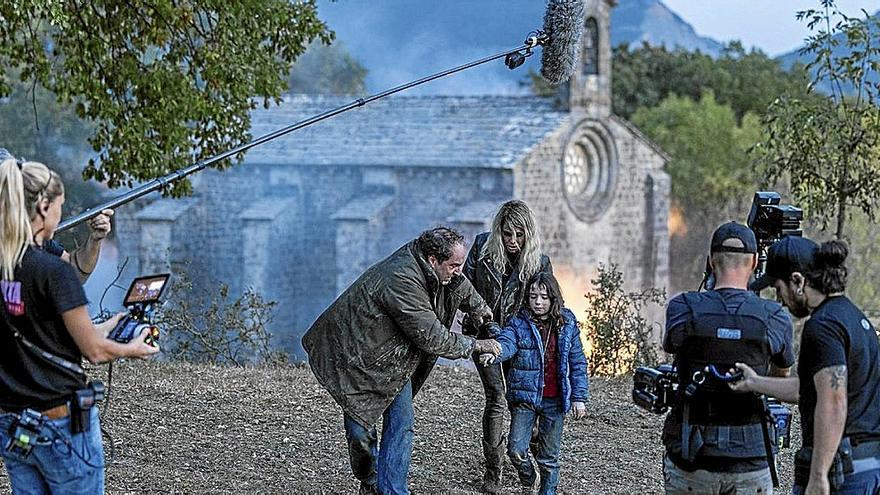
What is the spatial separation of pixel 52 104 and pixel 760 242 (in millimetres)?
33598

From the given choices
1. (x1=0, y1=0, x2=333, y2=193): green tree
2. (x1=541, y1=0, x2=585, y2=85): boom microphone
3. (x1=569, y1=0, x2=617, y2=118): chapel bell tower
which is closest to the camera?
(x1=541, y1=0, x2=585, y2=85): boom microphone

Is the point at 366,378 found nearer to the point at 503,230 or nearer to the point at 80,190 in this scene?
the point at 503,230

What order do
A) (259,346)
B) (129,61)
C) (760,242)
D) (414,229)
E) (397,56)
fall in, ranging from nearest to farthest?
(760,242) < (129,61) < (259,346) < (414,229) < (397,56)

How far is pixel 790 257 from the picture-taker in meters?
4.48

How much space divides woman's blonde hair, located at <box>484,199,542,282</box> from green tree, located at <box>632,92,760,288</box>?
33.1m

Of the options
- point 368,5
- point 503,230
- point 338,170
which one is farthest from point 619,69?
point 503,230

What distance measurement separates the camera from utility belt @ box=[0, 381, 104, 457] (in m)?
4.28

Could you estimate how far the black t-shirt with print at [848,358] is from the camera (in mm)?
4320

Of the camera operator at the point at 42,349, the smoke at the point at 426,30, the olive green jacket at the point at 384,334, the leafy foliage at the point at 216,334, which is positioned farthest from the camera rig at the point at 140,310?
the smoke at the point at 426,30

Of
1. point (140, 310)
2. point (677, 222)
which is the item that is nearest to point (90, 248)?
point (140, 310)

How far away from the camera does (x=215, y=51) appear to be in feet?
37.2

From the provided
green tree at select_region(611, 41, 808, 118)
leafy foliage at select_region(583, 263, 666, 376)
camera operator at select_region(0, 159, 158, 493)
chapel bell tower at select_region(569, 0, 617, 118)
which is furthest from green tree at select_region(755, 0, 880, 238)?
green tree at select_region(611, 41, 808, 118)

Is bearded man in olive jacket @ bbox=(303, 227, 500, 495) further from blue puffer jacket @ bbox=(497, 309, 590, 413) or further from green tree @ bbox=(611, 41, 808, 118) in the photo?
green tree @ bbox=(611, 41, 808, 118)

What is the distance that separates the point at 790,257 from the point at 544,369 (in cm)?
224
